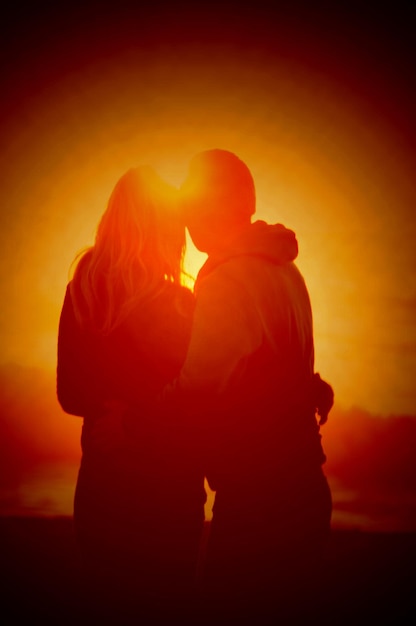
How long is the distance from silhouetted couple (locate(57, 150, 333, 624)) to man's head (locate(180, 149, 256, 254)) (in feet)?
0.63

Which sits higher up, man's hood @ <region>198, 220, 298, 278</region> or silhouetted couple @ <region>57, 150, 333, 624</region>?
man's hood @ <region>198, 220, 298, 278</region>

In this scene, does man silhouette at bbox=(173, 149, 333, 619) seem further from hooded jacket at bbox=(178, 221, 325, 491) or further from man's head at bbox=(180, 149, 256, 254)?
man's head at bbox=(180, 149, 256, 254)

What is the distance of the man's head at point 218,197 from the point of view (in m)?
1.65

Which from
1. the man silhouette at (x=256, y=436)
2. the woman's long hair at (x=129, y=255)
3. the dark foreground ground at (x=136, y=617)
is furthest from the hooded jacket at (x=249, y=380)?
the dark foreground ground at (x=136, y=617)

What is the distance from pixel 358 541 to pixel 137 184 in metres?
2.16

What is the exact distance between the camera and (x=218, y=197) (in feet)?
5.42

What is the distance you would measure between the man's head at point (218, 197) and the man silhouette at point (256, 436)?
0.22 metres

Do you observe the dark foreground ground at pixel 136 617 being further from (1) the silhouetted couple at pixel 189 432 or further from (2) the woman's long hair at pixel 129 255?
(2) the woman's long hair at pixel 129 255

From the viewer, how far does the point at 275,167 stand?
328cm

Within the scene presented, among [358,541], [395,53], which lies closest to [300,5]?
[395,53]

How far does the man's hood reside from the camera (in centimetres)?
151

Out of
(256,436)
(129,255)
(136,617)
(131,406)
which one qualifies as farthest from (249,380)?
(136,617)

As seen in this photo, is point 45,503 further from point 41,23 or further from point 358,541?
point 41,23

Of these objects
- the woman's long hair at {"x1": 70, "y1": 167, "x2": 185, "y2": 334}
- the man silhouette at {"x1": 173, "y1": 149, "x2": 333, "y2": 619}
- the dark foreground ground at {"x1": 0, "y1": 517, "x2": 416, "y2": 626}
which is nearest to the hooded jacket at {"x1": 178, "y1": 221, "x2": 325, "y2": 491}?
the man silhouette at {"x1": 173, "y1": 149, "x2": 333, "y2": 619}
